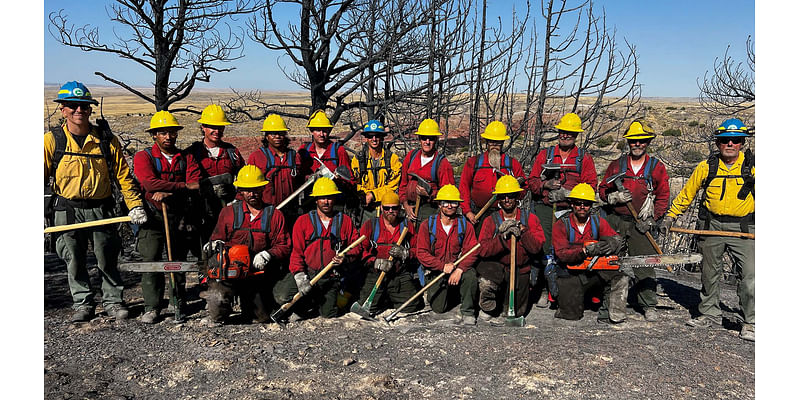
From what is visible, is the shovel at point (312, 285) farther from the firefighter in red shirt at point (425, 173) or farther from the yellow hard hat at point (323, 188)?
the firefighter in red shirt at point (425, 173)

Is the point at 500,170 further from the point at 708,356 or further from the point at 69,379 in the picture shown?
the point at 69,379

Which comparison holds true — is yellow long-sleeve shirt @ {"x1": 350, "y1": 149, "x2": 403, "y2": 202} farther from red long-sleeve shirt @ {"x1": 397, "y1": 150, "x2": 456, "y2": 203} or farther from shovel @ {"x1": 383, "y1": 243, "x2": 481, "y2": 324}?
shovel @ {"x1": 383, "y1": 243, "x2": 481, "y2": 324}

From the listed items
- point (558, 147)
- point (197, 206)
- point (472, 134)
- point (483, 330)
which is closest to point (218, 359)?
point (197, 206)

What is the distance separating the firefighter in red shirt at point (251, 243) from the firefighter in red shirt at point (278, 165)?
0.47m

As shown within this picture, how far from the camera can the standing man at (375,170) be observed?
24.7 feet

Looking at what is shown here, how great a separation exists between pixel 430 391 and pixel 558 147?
3.73 m

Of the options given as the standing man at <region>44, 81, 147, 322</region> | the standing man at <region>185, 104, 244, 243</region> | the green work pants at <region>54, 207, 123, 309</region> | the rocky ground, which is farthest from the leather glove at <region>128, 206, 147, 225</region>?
the rocky ground

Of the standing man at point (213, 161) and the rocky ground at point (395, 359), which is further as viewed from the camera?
the standing man at point (213, 161)

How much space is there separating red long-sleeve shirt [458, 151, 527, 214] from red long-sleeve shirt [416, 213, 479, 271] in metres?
0.54

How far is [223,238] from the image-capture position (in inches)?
248

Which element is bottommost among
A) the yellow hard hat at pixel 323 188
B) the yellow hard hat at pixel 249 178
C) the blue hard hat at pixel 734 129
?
the yellow hard hat at pixel 323 188

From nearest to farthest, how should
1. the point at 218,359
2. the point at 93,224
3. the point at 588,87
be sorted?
the point at 218,359, the point at 93,224, the point at 588,87

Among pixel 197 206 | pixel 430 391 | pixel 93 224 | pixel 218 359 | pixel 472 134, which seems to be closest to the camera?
pixel 430 391

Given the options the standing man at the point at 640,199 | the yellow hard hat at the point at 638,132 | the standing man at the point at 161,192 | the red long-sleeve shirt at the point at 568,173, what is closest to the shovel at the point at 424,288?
the red long-sleeve shirt at the point at 568,173
